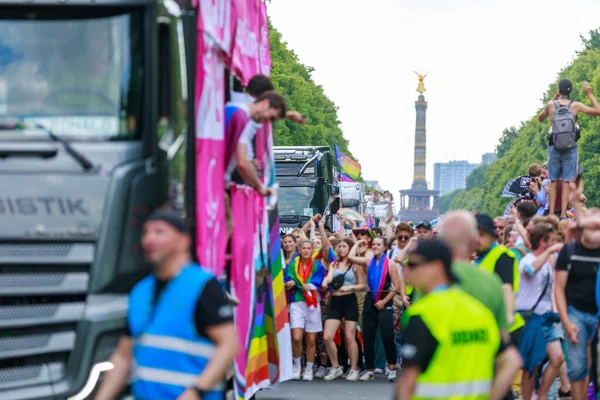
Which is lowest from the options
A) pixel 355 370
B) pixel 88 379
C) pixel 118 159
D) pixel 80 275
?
pixel 355 370

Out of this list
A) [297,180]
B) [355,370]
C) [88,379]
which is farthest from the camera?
[297,180]

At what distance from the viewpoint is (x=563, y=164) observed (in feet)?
56.4

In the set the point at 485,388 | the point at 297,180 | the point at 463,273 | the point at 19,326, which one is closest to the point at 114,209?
the point at 19,326

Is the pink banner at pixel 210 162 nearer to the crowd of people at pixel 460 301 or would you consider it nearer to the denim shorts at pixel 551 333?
the crowd of people at pixel 460 301

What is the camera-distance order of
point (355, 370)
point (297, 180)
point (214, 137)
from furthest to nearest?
point (297, 180)
point (355, 370)
point (214, 137)

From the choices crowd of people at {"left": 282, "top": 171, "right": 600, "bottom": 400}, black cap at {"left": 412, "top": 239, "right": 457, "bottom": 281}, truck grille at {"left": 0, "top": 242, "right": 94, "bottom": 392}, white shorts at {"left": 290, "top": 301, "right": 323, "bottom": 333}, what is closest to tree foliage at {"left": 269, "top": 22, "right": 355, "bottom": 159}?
crowd of people at {"left": 282, "top": 171, "right": 600, "bottom": 400}

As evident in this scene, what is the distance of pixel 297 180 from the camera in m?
31.4

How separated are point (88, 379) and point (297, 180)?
79.1 feet

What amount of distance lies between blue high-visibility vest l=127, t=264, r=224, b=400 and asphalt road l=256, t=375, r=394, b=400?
838cm

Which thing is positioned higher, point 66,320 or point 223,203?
point 223,203

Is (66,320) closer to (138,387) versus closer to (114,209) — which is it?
(114,209)

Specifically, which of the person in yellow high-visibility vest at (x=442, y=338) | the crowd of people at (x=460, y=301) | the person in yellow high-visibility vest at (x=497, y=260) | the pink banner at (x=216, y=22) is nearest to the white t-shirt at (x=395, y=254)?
the crowd of people at (x=460, y=301)

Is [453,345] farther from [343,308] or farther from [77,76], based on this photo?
[343,308]

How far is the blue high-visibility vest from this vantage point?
6031 millimetres
